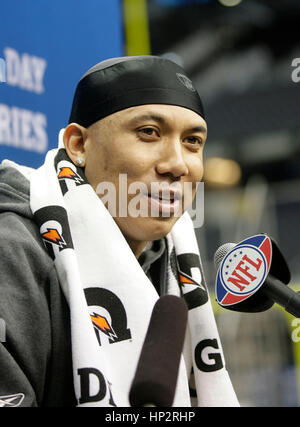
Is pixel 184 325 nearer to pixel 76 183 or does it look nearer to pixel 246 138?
pixel 76 183

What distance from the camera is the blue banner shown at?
68.8 inches

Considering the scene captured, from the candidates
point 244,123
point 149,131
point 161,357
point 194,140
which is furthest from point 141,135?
point 244,123

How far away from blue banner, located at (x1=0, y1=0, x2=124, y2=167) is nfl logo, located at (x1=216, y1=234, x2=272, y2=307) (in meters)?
0.89

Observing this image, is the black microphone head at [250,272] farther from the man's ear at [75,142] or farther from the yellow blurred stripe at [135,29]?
the yellow blurred stripe at [135,29]

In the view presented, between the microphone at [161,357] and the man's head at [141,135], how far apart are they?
0.66m

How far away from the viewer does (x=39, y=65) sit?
Result: 1862 millimetres

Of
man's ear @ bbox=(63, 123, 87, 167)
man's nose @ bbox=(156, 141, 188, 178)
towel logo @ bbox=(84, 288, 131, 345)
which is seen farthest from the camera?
man's ear @ bbox=(63, 123, 87, 167)

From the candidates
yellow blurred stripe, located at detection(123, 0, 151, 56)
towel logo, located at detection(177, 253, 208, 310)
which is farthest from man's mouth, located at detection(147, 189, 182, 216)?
yellow blurred stripe, located at detection(123, 0, 151, 56)

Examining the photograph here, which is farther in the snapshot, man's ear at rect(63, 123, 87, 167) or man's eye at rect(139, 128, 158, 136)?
man's ear at rect(63, 123, 87, 167)

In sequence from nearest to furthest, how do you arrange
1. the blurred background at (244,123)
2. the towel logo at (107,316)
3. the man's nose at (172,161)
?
the towel logo at (107,316), the man's nose at (172,161), the blurred background at (244,123)

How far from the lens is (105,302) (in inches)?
54.1

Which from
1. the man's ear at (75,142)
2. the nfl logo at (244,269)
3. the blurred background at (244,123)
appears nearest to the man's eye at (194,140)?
the man's ear at (75,142)

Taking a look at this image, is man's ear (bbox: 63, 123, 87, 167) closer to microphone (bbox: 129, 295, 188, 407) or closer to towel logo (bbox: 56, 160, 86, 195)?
towel logo (bbox: 56, 160, 86, 195)

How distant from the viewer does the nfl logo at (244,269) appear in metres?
0.97
